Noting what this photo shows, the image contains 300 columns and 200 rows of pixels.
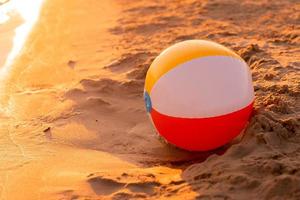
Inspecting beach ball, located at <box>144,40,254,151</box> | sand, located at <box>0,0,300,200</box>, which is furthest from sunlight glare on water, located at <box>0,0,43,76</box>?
beach ball, located at <box>144,40,254,151</box>

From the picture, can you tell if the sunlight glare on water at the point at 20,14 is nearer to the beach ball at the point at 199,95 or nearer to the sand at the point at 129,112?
the sand at the point at 129,112

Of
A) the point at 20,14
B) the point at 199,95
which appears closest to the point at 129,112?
the point at 199,95

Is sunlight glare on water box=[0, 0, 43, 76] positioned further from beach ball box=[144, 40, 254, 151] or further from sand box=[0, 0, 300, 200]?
beach ball box=[144, 40, 254, 151]

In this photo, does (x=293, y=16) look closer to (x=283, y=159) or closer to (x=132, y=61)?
(x=132, y=61)

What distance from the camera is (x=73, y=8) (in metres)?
9.32

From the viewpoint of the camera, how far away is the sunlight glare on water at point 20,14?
716 cm

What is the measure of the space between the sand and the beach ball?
0.20 meters

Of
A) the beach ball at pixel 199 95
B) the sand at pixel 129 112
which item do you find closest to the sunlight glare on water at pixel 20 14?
the sand at pixel 129 112

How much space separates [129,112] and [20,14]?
4693mm

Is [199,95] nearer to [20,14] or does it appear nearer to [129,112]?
[129,112]

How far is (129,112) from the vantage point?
4965 millimetres

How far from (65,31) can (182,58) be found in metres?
4.36

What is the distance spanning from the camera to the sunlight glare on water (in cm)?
716

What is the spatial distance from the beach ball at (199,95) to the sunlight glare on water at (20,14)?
127 inches
